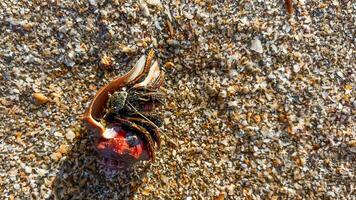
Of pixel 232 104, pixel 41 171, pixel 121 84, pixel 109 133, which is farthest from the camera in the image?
pixel 232 104

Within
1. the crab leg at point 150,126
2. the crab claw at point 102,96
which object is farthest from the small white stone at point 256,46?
the crab leg at point 150,126

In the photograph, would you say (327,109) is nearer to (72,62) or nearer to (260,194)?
(260,194)

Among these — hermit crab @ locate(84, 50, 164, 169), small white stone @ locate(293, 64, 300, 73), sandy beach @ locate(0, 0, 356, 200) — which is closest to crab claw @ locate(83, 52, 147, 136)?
hermit crab @ locate(84, 50, 164, 169)

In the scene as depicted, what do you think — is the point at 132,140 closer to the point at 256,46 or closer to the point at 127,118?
the point at 127,118

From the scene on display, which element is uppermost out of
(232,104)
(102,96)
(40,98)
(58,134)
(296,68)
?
(296,68)

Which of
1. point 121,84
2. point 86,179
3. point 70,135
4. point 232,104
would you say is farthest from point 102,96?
point 232,104

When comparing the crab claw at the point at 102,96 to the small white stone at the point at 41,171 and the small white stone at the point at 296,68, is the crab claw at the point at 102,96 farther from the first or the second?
the small white stone at the point at 296,68

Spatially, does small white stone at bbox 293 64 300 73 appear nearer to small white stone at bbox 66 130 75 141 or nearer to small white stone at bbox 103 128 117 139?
small white stone at bbox 103 128 117 139
